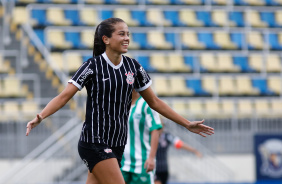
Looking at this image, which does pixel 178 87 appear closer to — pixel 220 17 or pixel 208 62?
pixel 208 62

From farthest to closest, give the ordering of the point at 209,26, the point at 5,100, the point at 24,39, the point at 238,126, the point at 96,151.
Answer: the point at 209,26, the point at 24,39, the point at 5,100, the point at 238,126, the point at 96,151

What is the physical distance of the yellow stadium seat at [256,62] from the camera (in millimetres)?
22125

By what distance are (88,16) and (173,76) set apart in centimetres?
347

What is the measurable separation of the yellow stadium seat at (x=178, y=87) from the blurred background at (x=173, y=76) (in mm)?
36

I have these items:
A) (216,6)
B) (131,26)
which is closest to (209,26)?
(216,6)

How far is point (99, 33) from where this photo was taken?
209 inches

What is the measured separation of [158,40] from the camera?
2167 centimetres

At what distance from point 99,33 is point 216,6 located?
1873cm

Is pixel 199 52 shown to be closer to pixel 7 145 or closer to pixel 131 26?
pixel 131 26

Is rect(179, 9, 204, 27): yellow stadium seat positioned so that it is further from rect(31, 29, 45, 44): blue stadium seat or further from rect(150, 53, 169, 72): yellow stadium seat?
rect(31, 29, 45, 44): blue stadium seat

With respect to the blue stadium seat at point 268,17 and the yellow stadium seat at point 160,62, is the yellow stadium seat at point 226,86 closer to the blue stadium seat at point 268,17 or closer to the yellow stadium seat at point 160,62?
the yellow stadium seat at point 160,62

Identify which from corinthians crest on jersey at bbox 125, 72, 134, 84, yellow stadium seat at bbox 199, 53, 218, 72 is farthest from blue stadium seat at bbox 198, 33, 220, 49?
corinthians crest on jersey at bbox 125, 72, 134, 84

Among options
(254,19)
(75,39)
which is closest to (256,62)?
(254,19)

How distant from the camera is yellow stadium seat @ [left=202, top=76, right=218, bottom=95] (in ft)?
67.7
